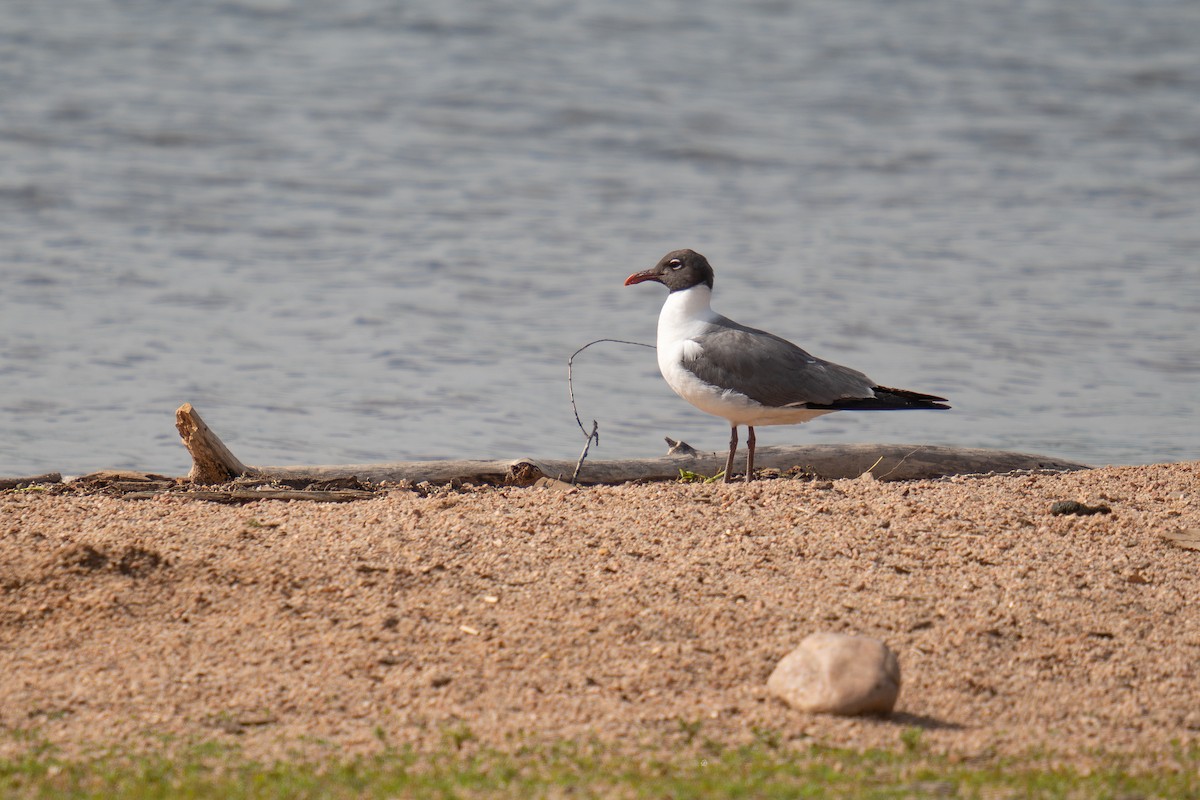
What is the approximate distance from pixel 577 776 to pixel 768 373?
3.40 metres

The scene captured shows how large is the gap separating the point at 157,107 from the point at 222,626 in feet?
52.2

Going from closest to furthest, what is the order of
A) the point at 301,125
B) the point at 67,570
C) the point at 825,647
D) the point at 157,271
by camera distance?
1. the point at 825,647
2. the point at 67,570
3. the point at 157,271
4. the point at 301,125

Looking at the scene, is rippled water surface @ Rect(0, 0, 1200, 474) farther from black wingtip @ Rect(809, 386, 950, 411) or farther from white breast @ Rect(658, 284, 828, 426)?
black wingtip @ Rect(809, 386, 950, 411)

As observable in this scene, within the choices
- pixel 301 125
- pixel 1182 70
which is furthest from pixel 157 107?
pixel 1182 70

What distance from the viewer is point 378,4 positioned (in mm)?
24688

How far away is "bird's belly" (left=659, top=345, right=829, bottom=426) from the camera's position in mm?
6953

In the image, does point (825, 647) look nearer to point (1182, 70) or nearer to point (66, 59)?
Answer: point (66, 59)

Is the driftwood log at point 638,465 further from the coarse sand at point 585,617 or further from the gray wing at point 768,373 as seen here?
the gray wing at point 768,373

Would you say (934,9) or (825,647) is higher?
(934,9)

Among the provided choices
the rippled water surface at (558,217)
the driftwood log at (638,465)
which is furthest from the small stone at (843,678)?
the rippled water surface at (558,217)

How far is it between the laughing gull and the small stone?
8.30 ft

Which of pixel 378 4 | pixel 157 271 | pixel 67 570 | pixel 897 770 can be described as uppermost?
pixel 378 4

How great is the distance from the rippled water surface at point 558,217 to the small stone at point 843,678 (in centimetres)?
474

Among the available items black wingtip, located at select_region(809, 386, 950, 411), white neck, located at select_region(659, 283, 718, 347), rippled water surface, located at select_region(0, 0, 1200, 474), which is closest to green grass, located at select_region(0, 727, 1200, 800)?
black wingtip, located at select_region(809, 386, 950, 411)
